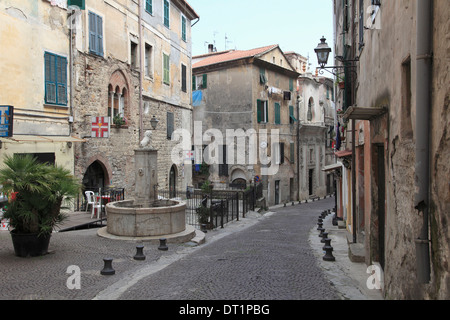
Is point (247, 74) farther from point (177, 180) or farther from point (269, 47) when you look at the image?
point (177, 180)

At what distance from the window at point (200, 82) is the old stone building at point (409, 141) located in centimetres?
2403

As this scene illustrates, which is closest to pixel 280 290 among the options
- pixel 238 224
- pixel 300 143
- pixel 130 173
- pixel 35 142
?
pixel 35 142

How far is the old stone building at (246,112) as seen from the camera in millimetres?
30453

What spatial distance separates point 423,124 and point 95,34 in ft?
49.0

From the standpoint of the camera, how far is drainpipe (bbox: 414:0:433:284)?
12.1ft

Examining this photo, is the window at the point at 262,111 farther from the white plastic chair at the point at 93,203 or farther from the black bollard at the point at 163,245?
the black bollard at the point at 163,245

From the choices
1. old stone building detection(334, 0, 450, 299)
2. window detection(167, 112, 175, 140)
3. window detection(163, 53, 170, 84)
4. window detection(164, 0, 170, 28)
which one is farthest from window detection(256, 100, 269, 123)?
old stone building detection(334, 0, 450, 299)

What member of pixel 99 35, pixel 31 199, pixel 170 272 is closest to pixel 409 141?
pixel 170 272

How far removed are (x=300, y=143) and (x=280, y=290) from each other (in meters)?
31.5

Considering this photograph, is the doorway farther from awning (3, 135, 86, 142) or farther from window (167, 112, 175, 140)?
awning (3, 135, 86, 142)

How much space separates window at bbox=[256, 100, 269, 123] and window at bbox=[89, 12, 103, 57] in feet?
52.5

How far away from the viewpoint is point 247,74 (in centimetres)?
3039

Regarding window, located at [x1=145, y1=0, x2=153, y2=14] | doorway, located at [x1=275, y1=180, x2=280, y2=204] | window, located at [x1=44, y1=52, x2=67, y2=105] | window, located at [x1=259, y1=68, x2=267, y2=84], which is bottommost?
doorway, located at [x1=275, y1=180, x2=280, y2=204]

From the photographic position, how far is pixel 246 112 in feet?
100
